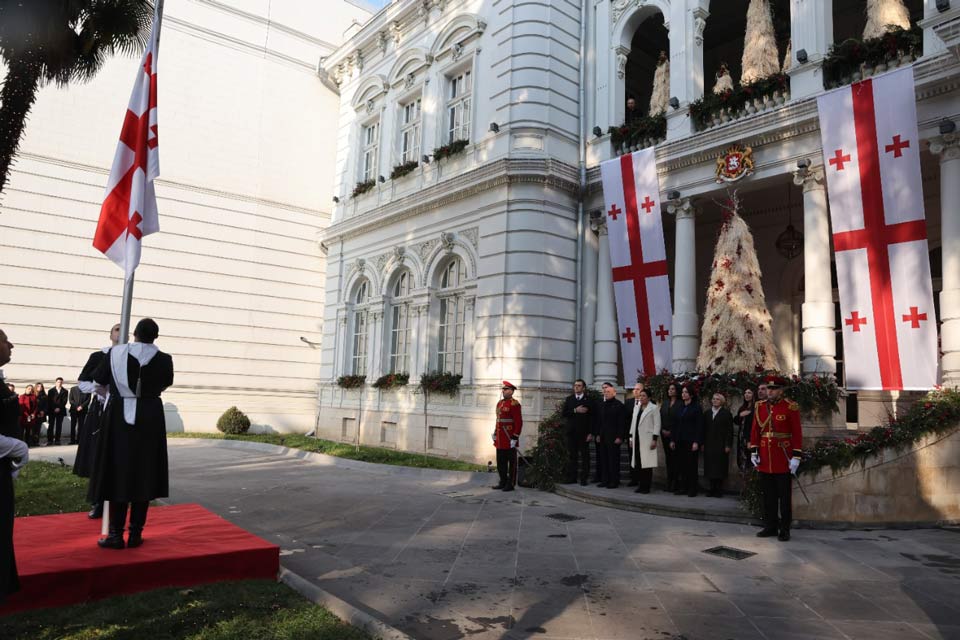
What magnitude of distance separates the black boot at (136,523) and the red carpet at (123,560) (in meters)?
0.09

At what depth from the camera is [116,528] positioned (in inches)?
215

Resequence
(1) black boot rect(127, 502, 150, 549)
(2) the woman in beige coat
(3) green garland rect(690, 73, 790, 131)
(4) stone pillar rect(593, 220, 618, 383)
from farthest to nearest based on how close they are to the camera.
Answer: (4) stone pillar rect(593, 220, 618, 383)
(3) green garland rect(690, 73, 790, 131)
(2) the woman in beige coat
(1) black boot rect(127, 502, 150, 549)

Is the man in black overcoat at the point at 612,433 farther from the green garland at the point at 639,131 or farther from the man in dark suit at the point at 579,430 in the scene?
the green garland at the point at 639,131

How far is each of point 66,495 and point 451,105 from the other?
46.3 feet

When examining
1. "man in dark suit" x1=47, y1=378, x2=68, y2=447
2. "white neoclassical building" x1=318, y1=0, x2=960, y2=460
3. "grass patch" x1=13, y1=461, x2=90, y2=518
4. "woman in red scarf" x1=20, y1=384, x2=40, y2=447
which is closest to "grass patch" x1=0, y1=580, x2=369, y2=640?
"grass patch" x1=13, y1=461, x2=90, y2=518

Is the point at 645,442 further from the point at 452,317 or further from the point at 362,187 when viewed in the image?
the point at 362,187

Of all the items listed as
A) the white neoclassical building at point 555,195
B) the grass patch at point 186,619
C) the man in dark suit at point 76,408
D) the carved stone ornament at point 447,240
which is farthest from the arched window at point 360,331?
the grass patch at point 186,619

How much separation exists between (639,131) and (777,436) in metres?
9.42

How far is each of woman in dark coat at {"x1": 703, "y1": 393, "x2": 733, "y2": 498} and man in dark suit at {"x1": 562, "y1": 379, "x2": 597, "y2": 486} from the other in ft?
7.24

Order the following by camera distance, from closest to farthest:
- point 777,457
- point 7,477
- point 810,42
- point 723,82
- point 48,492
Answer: point 7,477 < point 777,457 < point 48,492 < point 810,42 < point 723,82

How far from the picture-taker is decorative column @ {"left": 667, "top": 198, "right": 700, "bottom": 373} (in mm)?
14141

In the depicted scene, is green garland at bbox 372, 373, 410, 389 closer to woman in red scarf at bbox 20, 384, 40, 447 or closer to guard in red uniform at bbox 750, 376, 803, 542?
woman in red scarf at bbox 20, 384, 40, 447

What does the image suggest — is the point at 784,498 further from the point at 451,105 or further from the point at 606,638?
the point at 451,105

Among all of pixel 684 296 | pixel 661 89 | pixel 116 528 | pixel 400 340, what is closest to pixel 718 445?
pixel 684 296
